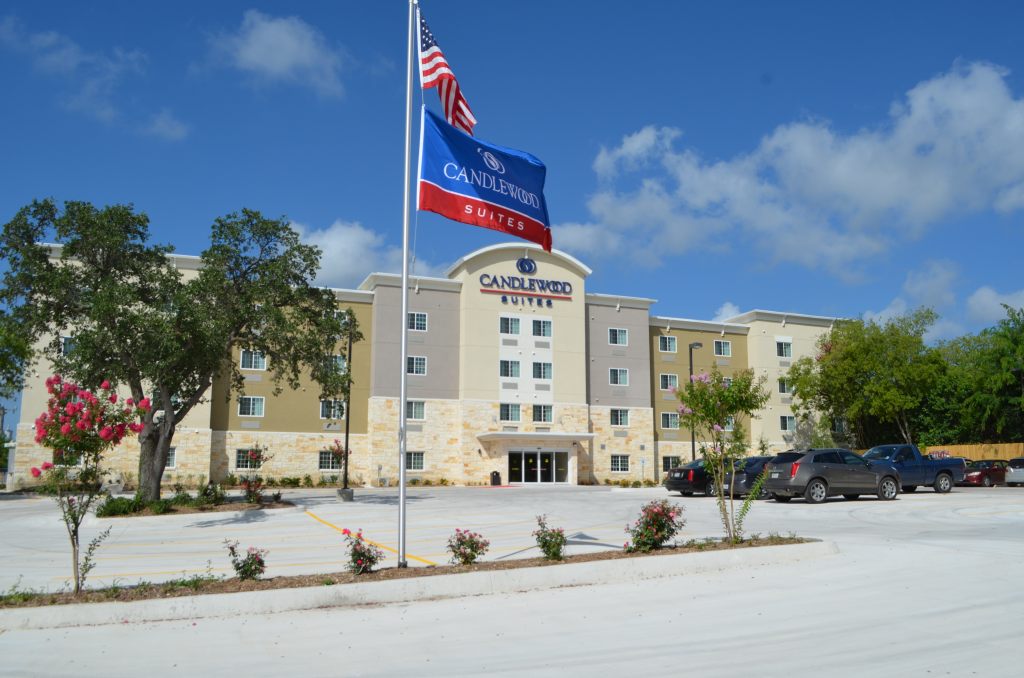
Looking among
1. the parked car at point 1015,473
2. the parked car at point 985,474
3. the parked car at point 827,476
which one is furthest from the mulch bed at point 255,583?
the parked car at point 1015,473

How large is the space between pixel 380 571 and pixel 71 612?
371cm

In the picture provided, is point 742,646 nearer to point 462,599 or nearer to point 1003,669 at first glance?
point 1003,669

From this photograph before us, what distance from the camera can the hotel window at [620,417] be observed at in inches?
2024

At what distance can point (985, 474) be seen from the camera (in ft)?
129

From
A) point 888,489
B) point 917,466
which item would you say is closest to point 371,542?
point 888,489

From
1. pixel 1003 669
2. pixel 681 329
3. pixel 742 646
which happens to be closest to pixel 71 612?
pixel 742 646

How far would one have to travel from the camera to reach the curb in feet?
28.1

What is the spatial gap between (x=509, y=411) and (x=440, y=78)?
120 feet

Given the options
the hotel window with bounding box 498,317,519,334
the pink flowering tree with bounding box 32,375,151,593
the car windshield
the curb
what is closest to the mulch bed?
the curb

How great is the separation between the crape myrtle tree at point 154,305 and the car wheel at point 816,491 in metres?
14.5

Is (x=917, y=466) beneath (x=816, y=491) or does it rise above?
above

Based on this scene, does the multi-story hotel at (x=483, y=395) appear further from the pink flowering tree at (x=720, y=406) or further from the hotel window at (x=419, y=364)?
the pink flowering tree at (x=720, y=406)

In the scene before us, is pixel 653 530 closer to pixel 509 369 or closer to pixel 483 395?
pixel 483 395

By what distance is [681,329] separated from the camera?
55.6 metres
